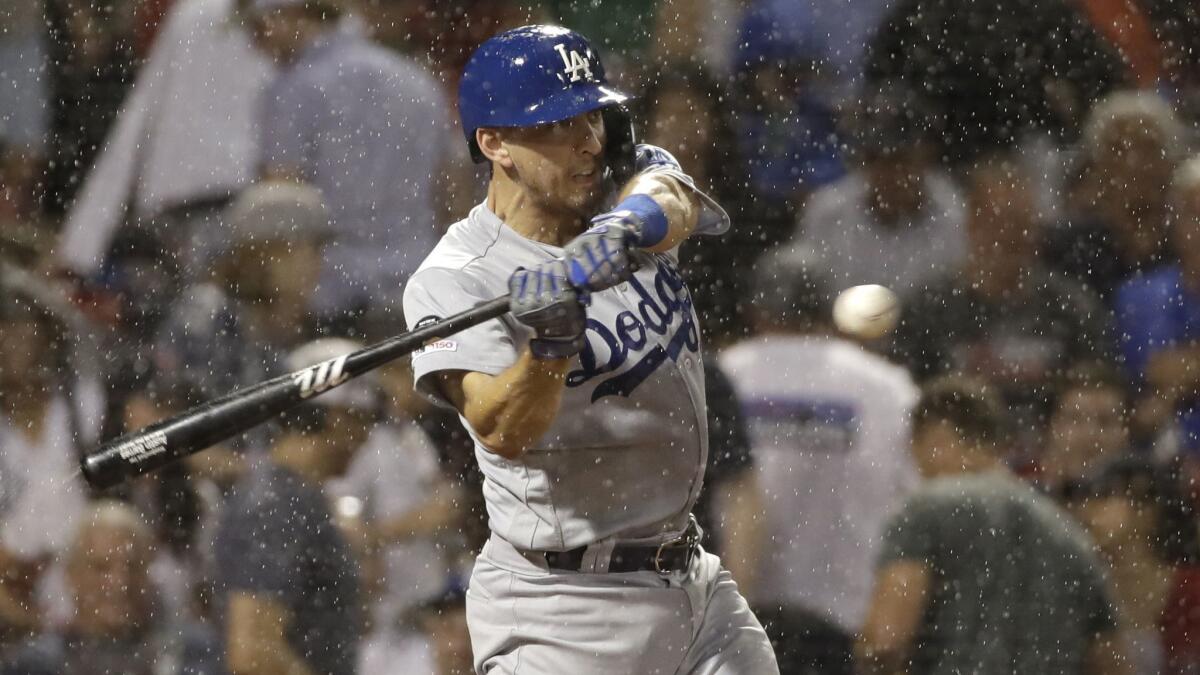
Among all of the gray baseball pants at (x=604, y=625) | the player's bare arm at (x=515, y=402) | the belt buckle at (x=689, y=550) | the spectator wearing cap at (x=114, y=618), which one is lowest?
the spectator wearing cap at (x=114, y=618)

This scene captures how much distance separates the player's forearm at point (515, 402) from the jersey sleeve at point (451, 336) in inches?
1.1

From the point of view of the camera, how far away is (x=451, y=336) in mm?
1958

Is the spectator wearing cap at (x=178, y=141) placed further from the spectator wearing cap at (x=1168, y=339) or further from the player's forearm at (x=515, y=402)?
the spectator wearing cap at (x=1168, y=339)

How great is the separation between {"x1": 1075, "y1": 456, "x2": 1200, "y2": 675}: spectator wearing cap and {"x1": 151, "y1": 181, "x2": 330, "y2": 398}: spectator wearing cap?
1556 mm

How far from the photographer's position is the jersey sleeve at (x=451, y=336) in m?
1.97

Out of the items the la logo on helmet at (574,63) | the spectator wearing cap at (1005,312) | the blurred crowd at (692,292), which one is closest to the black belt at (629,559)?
the la logo on helmet at (574,63)

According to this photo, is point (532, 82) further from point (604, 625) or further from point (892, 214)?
point (892, 214)

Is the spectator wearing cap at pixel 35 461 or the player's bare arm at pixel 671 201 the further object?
the spectator wearing cap at pixel 35 461

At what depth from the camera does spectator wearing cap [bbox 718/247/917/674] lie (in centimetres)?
294

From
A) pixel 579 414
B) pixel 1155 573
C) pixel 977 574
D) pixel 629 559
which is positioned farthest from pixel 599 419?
pixel 1155 573

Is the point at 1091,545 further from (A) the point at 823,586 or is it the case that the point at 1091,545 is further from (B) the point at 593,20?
(B) the point at 593,20

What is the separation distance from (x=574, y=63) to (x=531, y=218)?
0.70 ft

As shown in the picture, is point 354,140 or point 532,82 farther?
point 354,140

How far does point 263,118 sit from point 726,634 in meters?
1.66
